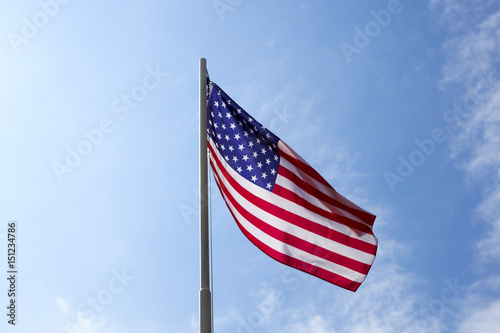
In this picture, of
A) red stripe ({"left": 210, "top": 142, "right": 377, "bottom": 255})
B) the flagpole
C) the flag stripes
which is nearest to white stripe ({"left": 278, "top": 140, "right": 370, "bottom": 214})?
the flag stripes

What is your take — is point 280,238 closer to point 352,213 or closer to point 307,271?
point 307,271

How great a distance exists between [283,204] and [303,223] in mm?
510

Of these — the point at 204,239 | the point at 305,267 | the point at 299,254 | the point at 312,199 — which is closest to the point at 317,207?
the point at 312,199

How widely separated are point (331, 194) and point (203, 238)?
334cm

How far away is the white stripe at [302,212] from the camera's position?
11047mm

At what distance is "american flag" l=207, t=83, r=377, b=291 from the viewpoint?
34.9ft

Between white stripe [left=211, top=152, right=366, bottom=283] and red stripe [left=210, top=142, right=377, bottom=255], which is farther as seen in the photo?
red stripe [left=210, top=142, right=377, bottom=255]

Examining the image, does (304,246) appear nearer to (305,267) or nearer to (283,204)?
(305,267)

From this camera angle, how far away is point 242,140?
1123 centimetres

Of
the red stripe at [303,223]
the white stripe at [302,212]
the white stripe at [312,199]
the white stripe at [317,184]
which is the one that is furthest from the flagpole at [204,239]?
the white stripe at [312,199]

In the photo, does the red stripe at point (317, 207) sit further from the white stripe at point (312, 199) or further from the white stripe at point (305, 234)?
the white stripe at point (305, 234)

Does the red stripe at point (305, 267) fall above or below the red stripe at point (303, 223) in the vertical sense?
below

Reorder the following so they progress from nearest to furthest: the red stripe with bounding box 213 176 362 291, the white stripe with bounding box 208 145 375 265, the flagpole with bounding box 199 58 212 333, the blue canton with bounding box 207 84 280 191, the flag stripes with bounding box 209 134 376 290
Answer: the flagpole with bounding box 199 58 212 333 < the red stripe with bounding box 213 176 362 291 < the flag stripes with bounding box 209 134 376 290 < the white stripe with bounding box 208 145 375 265 < the blue canton with bounding box 207 84 280 191

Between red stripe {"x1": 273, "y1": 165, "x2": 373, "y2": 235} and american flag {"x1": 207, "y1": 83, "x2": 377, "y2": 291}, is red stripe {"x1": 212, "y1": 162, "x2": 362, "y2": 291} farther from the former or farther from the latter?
red stripe {"x1": 273, "y1": 165, "x2": 373, "y2": 235}
